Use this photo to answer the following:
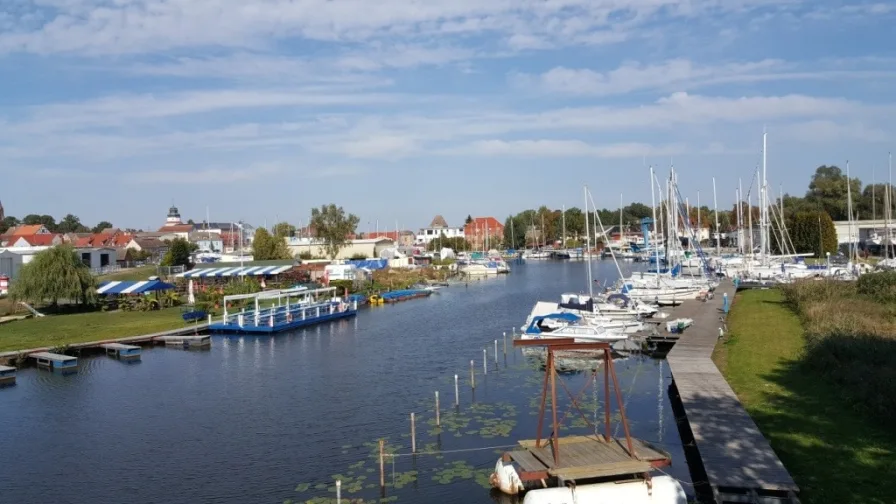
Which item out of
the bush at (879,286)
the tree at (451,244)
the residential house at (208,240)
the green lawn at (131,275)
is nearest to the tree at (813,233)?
the bush at (879,286)

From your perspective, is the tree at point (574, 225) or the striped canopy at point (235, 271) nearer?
the striped canopy at point (235, 271)

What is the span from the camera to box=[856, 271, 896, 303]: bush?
127ft

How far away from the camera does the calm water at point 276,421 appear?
20797 millimetres

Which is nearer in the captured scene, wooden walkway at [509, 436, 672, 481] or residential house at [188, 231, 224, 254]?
wooden walkway at [509, 436, 672, 481]

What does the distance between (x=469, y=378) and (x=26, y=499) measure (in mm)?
18446

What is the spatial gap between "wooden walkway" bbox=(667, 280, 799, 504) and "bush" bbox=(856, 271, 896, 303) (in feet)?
49.4

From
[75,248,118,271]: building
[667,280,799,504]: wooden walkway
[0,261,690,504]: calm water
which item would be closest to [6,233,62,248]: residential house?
[75,248,118,271]: building

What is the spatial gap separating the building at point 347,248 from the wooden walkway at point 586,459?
3831 inches

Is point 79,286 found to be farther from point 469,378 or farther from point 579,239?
point 579,239

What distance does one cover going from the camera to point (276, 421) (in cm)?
2716

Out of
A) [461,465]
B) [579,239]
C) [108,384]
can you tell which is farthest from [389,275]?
[579,239]

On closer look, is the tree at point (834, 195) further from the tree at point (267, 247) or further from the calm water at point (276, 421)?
the calm water at point (276, 421)

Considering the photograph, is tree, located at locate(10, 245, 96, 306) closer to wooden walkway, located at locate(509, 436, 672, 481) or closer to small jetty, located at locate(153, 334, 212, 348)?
small jetty, located at locate(153, 334, 212, 348)

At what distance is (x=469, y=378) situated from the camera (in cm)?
3375
